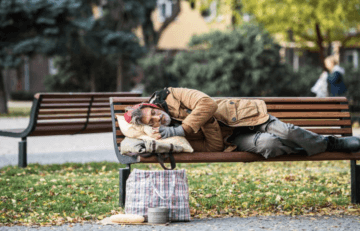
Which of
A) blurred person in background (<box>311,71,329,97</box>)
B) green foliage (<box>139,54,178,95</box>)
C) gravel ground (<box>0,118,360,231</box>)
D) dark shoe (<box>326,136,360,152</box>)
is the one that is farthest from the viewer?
green foliage (<box>139,54,178,95</box>)

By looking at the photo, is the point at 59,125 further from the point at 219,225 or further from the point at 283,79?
the point at 283,79

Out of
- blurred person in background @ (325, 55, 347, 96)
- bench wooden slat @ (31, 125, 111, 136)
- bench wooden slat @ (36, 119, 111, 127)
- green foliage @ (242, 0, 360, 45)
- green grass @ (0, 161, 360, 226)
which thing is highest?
green foliage @ (242, 0, 360, 45)

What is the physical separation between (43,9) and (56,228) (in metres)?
16.3

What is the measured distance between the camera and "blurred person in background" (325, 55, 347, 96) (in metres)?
11.9

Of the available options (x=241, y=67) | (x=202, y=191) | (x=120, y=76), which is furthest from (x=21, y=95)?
(x=202, y=191)

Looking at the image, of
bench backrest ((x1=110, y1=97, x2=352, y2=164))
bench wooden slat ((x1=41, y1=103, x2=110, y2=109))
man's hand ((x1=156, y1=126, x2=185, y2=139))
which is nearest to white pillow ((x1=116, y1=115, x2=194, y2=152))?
man's hand ((x1=156, y1=126, x2=185, y2=139))

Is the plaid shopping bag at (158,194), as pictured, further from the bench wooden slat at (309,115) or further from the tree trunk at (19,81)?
the tree trunk at (19,81)

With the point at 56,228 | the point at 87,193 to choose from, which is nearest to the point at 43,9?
the point at 87,193

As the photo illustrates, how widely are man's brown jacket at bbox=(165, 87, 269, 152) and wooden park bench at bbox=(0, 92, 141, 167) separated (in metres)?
2.78

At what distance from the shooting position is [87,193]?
5.80 metres

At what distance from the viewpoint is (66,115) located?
26.2 feet

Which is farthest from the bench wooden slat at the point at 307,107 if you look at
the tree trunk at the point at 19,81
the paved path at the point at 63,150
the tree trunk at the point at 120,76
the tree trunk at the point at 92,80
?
the tree trunk at the point at 19,81

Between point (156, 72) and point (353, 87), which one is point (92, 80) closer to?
point (156, 72)

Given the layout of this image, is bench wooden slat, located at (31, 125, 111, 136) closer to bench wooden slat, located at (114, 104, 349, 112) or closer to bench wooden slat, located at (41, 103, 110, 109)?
bench wooden slat, located at (41, 103, 110, 109)
